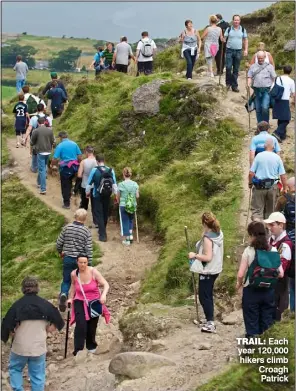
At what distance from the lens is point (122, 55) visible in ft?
94.0

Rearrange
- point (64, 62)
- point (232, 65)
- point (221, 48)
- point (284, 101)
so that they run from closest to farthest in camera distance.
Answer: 1. point (284, 101)
2. point (232, 65)
3. point (221, 48)
4. point (64, 62)

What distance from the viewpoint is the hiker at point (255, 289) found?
36.3ft

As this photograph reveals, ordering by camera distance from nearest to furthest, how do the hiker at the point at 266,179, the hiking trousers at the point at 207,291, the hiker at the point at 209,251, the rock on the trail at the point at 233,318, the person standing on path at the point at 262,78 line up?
1. the hiker at the point at 209,251
2. the hiking trousers at the point at 207,291
3. the rock on the trail at the point at 233,318
4. the hiker at the point at 266,179
5. the person standing on path at the point at 262,78

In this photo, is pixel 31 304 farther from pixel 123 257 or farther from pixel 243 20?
pixel 243 20

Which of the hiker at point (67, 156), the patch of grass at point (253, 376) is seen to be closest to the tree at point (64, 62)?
the hiker at point (67, 156)

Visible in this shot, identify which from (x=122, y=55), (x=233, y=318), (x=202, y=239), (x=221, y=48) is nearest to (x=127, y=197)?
(x=233, y=318)

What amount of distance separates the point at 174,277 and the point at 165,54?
62.4 feet

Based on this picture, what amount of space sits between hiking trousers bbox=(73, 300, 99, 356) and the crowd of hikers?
0.02 meters

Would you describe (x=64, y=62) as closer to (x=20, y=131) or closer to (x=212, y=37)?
(x=20, y=131)

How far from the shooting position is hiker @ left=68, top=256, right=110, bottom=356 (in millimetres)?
12523

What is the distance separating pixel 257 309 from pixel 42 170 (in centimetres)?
1177

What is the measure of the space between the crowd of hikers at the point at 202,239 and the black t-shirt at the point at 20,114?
173 cm

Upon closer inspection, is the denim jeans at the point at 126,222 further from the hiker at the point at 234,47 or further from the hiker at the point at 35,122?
the hiker at the point at 234,47

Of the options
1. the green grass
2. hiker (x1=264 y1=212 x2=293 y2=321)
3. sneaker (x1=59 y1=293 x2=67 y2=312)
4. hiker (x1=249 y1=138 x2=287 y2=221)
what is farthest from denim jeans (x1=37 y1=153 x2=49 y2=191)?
hiker (x1=264 y1=212 x2=293 y2=321)
